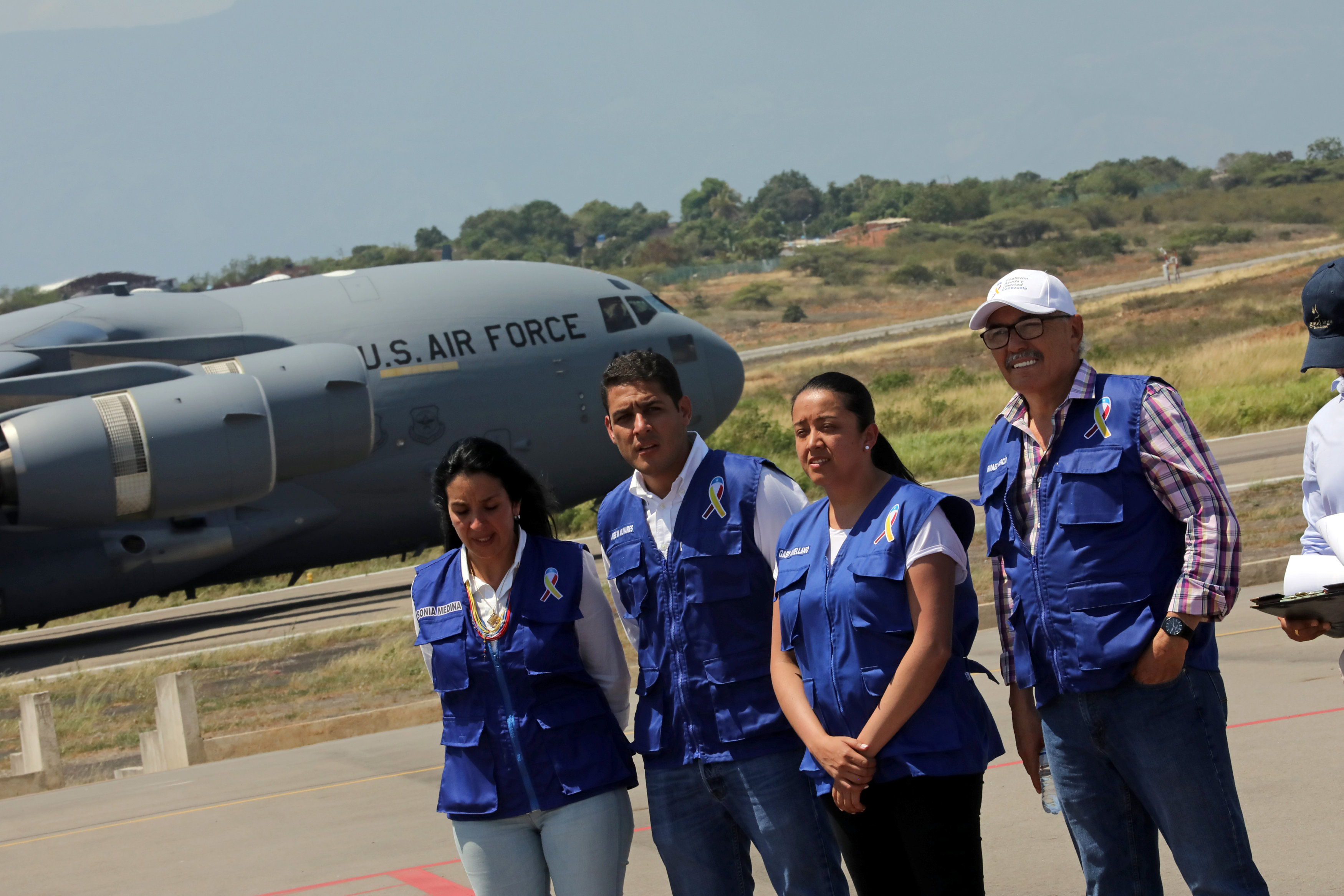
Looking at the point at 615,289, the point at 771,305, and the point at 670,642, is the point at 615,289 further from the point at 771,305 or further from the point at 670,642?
the point at 771,305

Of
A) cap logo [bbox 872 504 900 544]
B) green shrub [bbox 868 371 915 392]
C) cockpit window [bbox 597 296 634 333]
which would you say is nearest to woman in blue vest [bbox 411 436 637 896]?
cap logo [bbox 872 504 900 544]

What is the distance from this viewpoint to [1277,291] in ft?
189

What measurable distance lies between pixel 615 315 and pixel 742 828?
57.8ft

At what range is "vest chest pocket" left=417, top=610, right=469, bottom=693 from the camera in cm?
455

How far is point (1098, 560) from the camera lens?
4.20 metres

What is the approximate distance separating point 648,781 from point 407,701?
8.03 meters

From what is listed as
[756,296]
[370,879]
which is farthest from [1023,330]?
[756,296]

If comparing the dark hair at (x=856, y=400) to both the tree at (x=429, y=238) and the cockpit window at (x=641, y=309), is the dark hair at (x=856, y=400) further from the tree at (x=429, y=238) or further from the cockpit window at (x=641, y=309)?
the tree at (x=429, y=238)

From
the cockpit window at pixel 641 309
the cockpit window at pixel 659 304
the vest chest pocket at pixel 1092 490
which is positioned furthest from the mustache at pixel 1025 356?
the cockpit window at pixel 659 304

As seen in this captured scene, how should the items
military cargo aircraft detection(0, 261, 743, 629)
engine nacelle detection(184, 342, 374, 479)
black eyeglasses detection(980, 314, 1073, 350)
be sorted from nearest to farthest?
1. black eyeglasses detection(980, 314, 1073, 350)
2. military cargo aircraft detection(0, 261, 743, 629)
3. engine nacelle detection(184, 342, 374, 479)

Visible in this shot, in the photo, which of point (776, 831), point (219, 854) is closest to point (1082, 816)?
point (776, 831)

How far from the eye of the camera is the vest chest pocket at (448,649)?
14.9 ft

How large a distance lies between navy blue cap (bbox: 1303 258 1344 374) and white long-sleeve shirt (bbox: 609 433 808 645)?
1.70 meters

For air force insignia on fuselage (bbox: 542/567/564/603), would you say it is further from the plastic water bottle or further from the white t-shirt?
the plastic water bottle
